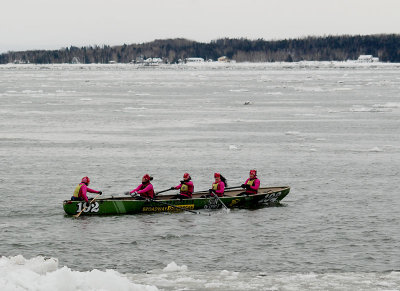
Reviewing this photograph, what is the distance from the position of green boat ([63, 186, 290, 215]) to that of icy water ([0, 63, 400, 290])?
33 centimetres

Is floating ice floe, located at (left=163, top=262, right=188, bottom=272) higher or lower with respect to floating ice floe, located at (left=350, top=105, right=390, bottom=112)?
higher

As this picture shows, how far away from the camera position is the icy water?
14.6m

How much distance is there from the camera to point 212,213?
71.6 feet

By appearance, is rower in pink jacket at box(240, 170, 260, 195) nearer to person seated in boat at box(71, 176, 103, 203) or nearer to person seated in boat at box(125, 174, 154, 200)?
person seated in boat at box(125, 174, 154, 200)

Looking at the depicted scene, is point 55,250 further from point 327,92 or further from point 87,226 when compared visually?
point 327,92

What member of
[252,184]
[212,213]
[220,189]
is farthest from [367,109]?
[212,213]

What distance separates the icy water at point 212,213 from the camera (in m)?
14.6

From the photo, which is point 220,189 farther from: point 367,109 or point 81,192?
point 367,109

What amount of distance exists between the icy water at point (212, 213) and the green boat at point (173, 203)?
12.8 inches

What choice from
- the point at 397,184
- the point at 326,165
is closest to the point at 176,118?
the point at 326,165

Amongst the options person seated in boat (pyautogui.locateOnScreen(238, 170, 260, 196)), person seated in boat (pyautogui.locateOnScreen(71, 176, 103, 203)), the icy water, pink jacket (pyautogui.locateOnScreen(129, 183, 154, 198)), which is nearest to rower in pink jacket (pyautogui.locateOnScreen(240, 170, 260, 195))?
person seated in boat (pyautogui.locateOnScreen(238, 170, 260, 196))

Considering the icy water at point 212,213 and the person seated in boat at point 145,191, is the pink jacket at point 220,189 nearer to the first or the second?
the icy water at point 212,213

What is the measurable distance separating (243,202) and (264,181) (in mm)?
4140

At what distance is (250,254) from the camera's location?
16688mm
